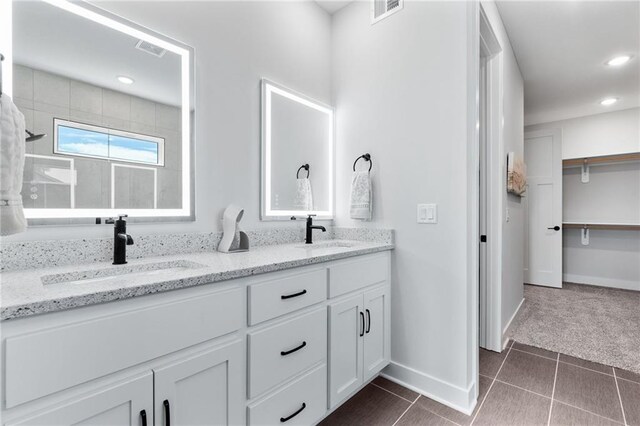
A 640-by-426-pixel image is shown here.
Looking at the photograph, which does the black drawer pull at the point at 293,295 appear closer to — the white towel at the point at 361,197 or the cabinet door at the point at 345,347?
the cabinet door at the point at 345,347

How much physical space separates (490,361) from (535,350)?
47 cm

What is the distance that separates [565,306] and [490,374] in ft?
6.87

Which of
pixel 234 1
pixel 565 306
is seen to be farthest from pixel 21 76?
pixel 565 306

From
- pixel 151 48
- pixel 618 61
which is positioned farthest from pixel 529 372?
pixel 618 61

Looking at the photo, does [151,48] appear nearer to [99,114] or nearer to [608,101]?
[99,114]

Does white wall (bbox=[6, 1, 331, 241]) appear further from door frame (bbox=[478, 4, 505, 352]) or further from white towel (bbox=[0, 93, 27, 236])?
door frame (bbox=[478, 4, 505, 352])

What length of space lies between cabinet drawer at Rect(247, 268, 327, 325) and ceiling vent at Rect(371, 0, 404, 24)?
179 cm

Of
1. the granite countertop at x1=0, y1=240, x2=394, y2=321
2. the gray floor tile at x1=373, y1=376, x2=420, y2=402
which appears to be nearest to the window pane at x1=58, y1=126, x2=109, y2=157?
the granite countertop at x1=0, y1=240, x2=394, y2=321

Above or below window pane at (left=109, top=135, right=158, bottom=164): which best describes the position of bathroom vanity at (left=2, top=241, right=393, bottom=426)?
below

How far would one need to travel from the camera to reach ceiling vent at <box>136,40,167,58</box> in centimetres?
146

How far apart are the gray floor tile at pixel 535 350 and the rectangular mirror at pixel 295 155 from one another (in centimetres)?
184

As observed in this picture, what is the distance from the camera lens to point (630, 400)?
1.75 meters

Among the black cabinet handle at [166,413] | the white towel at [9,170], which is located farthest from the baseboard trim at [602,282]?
the white towel at [9,170]

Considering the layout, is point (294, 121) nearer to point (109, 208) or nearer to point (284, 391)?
point (109, 208)
